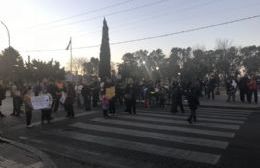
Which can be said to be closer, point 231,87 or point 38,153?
point 38,153

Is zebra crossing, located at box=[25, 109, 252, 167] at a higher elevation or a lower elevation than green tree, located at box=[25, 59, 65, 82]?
lower

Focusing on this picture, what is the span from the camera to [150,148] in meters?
9.37

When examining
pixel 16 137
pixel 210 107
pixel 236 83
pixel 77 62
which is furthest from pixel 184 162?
pixel 77 62

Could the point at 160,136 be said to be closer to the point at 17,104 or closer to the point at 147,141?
the point at 147,141

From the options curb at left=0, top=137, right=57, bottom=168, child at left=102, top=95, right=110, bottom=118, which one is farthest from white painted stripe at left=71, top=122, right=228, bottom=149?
curb at left=0, top=137, right=57, bottom=168

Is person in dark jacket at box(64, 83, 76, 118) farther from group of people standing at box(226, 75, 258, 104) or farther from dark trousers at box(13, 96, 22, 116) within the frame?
group of people standing at box(226, 75, 258, 104)

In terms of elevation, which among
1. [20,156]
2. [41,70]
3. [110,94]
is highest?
[41,70]

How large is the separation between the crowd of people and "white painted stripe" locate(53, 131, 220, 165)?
3468 mm

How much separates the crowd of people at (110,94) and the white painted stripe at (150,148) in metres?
3.47

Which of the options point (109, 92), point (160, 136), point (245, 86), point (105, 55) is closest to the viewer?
point (160, 136)

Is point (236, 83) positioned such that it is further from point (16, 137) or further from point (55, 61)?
point (55, 61)

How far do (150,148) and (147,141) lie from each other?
831 millimetres

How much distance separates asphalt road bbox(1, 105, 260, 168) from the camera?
8.13m

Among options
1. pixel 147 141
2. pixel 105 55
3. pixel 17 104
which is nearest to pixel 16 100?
pixel 17 104
